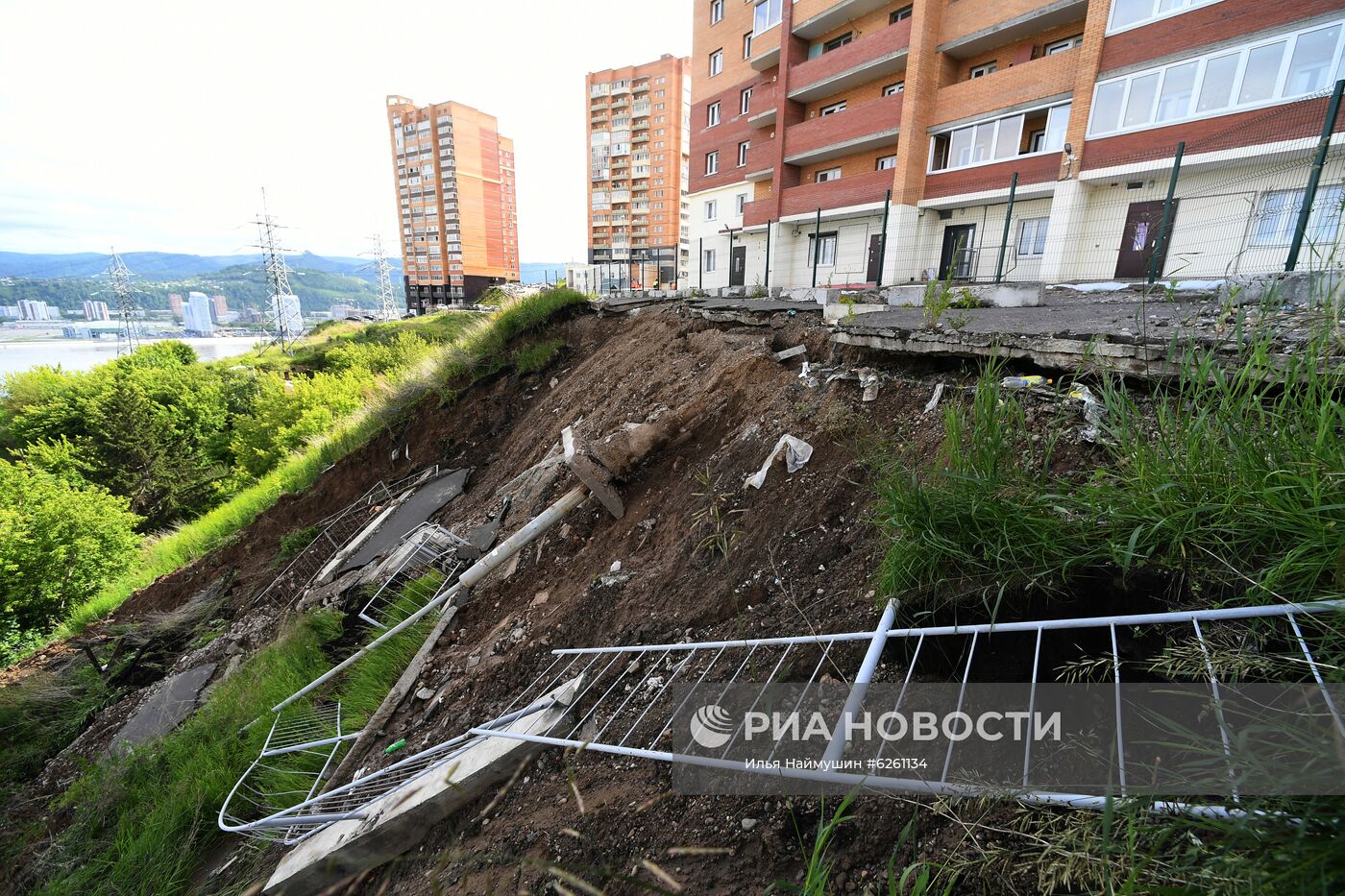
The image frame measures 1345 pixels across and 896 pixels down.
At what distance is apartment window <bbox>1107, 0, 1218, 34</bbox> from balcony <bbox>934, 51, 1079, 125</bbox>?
873 millimetres

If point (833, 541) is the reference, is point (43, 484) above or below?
below

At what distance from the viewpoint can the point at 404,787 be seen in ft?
8.75

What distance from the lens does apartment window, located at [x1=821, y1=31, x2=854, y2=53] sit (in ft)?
59.2

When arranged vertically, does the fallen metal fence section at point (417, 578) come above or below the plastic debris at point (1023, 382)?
below

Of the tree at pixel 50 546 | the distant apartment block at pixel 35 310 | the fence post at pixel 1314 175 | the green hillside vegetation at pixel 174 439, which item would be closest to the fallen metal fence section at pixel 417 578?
the green hillside vegetation at pixel 174 439

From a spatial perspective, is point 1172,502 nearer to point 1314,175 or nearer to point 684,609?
point 684,609

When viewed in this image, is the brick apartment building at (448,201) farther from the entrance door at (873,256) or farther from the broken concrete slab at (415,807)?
the broken concrete slab at (415,807)

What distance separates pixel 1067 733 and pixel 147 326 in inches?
6047

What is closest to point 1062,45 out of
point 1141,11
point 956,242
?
point 1141,11

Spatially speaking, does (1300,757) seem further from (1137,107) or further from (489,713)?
(1137,107)

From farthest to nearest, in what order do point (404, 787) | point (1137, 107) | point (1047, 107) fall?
point (1047, 107) → point (1137, 107) → point (404, 787)

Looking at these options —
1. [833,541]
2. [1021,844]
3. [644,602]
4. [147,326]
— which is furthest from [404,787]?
[147,326]

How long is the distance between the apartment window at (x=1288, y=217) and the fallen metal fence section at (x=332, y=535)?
41.1 feet

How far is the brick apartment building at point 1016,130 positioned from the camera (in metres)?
9.79
